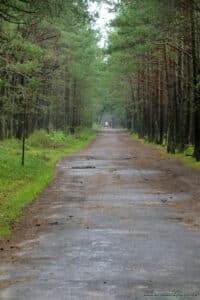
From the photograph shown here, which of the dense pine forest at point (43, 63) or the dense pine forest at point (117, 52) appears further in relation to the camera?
the dense pine forest at point (117, 52)

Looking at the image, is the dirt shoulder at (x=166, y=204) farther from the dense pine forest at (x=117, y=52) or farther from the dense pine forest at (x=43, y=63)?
the dense pine forest at (x=43, y=63)

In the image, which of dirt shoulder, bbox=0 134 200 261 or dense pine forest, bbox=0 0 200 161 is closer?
dirt shoulder, bbox=0 134 200 261

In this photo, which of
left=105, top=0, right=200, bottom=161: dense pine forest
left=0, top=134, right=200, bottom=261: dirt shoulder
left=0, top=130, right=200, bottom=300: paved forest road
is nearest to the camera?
left=0, top=130, right=200, bottom=300: paved forest road

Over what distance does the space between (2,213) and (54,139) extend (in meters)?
28.7

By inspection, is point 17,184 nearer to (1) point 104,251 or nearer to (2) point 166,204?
(2) point 166,204

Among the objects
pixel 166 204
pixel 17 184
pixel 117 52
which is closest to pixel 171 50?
pixel 117 52

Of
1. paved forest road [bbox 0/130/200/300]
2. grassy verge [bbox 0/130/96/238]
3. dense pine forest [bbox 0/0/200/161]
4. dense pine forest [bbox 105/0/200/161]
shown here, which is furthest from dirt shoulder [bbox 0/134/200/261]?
dense pine forest [bbox 105/0/200/161]

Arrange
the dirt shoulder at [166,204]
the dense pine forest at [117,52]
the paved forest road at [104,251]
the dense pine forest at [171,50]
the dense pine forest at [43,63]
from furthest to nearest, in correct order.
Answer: the dense pine forest at [171,50] → the dense pine forest at [117,52] → the dense pine forest at [43,63] → the dirt shoulder at [166,204] → the paved forest road at [104,251]

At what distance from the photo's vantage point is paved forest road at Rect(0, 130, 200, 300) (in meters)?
6.83

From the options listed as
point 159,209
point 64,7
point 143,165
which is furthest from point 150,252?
point 143,165

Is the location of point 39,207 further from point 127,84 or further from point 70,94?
point 127,84

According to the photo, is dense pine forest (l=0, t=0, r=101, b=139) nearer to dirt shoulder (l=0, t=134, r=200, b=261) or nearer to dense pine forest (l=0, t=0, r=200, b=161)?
dense pine forest (l=0, t=0, r=200, b=161)

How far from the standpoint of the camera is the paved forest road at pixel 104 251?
6832 mm

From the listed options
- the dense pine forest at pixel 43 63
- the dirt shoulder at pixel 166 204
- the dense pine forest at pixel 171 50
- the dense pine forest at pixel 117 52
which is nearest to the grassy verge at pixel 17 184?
the dirt shoulder at pixel 166 204
